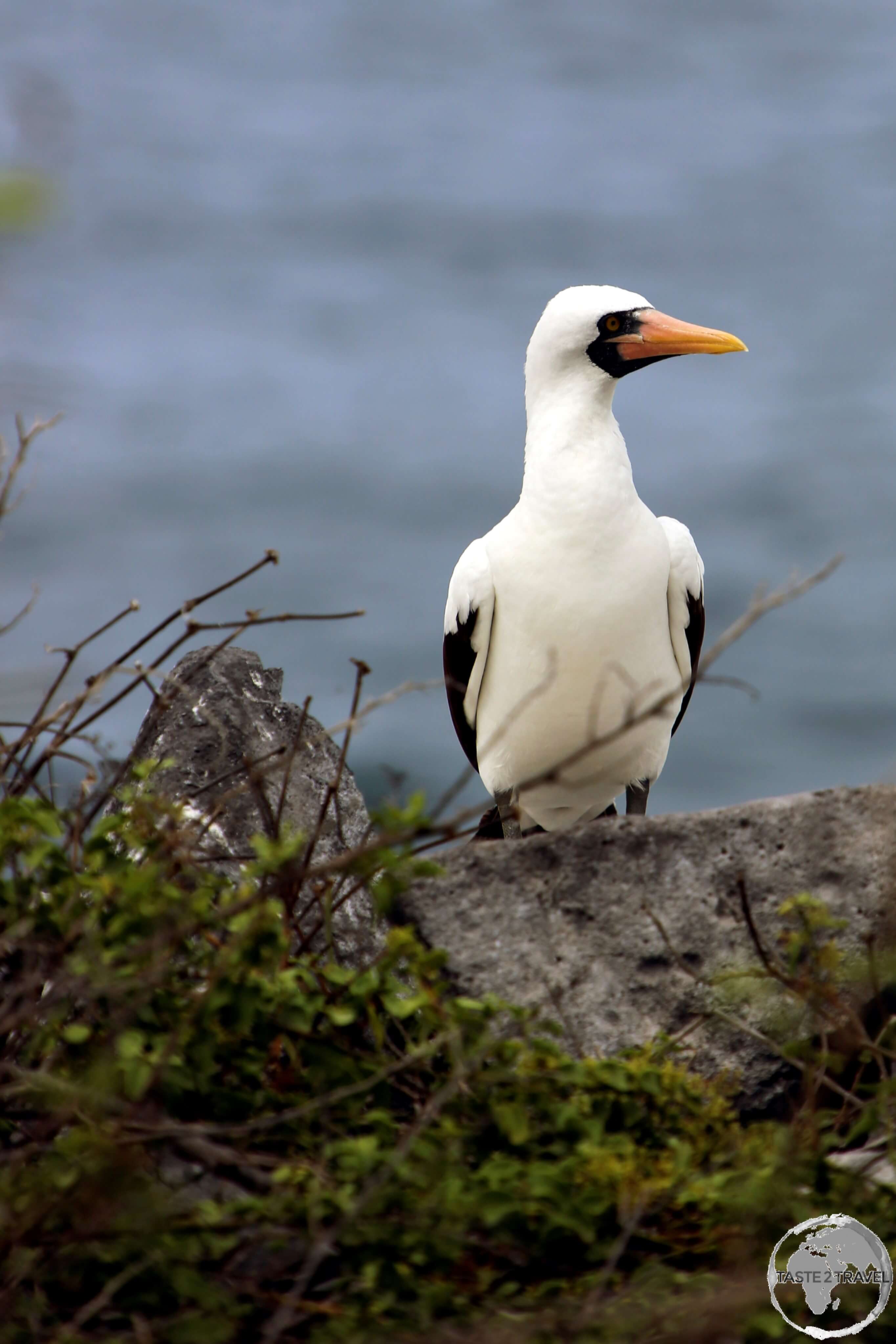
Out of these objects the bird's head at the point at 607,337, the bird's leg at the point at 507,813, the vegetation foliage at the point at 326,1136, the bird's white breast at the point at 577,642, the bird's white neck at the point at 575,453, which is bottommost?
the vegetation foliage at the point at 326,1136

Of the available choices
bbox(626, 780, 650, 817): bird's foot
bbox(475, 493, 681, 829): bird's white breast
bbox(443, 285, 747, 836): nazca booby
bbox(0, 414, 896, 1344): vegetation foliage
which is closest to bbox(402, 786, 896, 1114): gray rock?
bbox(0, 414, 896, 1344): vegetation foliage

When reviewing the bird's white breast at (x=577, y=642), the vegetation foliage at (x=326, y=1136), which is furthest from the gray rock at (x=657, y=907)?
the bird's white breast at (x=577, y=642)

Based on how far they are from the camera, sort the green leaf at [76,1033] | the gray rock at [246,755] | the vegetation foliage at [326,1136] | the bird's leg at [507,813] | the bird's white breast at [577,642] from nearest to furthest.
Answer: the vegetation foliage at [326,1136] → the green leaf at [76,1033] → the gray rock at [246,755] → the bird's white breast at [577,642] → the bird's leg at [507,813]

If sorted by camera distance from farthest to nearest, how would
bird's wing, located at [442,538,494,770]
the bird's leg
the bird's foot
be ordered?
the bird's foot < bird's wing, located at [442,538,494,770] < the bird's leg

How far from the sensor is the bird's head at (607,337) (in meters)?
5.17

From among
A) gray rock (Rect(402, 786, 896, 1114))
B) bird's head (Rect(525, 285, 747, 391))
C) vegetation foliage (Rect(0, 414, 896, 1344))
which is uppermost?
bird's head (Rect(525, 285, 747, 391))

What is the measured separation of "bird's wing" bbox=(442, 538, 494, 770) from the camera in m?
5.39

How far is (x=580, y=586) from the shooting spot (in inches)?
200

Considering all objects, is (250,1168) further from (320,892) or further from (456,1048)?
(320,892)

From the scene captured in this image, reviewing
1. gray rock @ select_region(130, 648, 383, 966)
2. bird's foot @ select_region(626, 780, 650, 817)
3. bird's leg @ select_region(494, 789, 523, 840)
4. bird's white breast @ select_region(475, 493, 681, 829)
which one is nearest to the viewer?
gray rock @ select_region(130, 648, 383, 966)

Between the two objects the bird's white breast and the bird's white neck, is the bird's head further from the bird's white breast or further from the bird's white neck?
the bird's white breast

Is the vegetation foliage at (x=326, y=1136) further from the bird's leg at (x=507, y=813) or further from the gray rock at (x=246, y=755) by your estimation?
the bird's leg at (x=507, y=813)

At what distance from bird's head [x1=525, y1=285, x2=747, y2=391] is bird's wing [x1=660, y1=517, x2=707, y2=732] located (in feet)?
1.90

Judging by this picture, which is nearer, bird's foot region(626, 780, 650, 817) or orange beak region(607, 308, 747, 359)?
orange beak region(607, 308, 747, 359)
